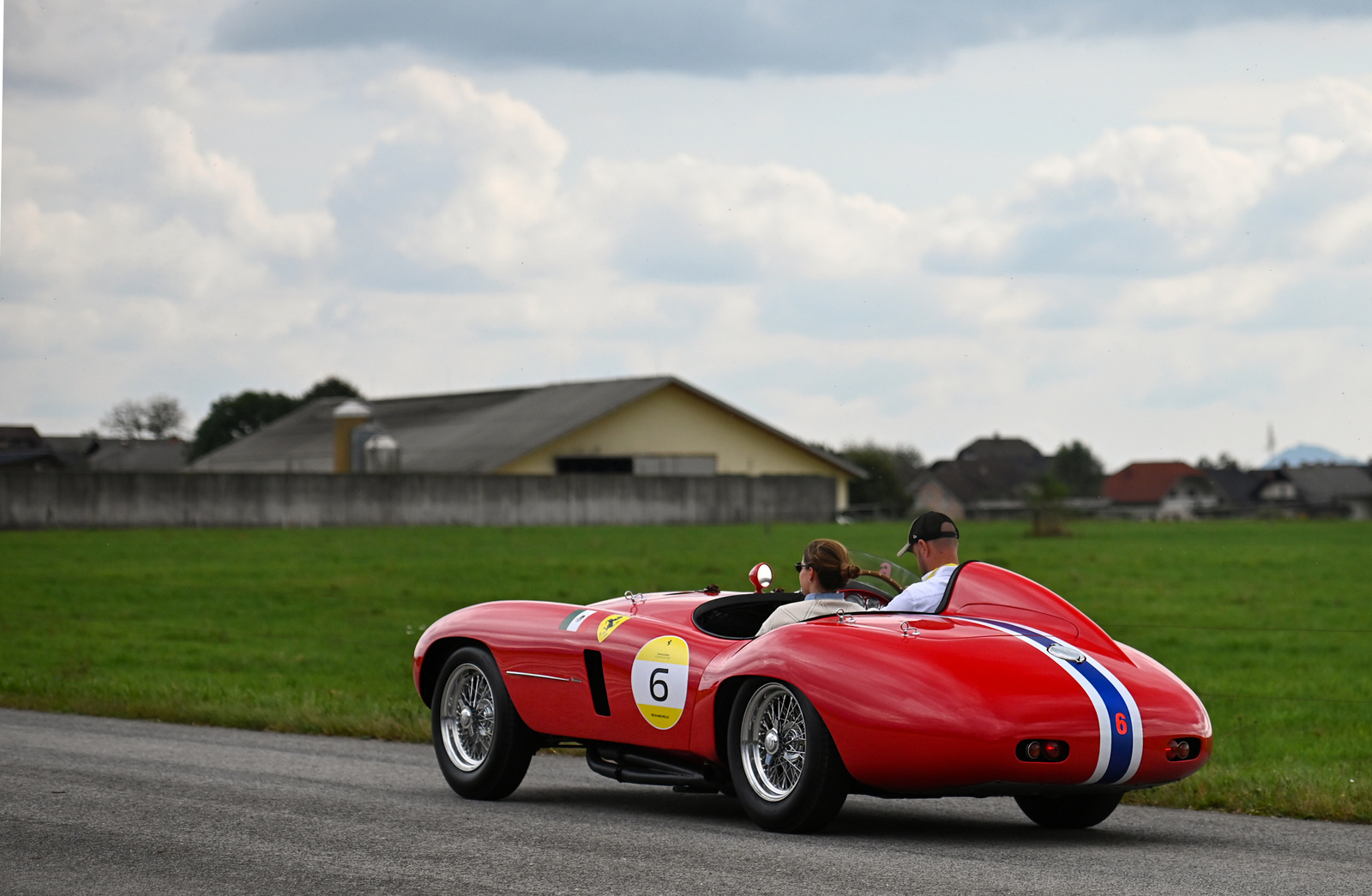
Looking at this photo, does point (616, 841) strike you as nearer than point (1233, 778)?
Yes

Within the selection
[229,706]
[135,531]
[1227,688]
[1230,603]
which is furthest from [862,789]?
[135,531]

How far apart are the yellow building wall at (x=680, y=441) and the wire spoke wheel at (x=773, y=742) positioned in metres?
57.6

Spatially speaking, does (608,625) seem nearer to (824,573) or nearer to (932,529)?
(824,573)

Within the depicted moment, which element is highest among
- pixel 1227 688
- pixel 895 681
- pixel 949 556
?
pixel 949 556

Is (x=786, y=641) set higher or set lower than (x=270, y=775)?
higher

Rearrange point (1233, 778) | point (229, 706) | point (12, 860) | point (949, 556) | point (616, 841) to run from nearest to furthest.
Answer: point (12, 860) < point (616, 841) < point (949, 556) < point (1233, 778) < point (229, 706)

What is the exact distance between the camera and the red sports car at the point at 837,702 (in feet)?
23.0

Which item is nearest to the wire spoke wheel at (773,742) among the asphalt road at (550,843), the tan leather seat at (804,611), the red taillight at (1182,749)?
the asphalt road at (550,843)

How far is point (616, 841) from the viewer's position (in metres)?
7.24

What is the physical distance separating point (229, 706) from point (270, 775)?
15.7 ft

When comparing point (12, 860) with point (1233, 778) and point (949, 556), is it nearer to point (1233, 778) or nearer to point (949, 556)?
point (949, 556)

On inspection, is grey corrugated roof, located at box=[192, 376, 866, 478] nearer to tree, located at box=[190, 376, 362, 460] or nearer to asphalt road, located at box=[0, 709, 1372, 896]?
tree, located at box=[190, 376, 362, 460]

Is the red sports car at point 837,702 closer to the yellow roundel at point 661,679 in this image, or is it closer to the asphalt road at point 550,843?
the yellow roundel at point 661,679

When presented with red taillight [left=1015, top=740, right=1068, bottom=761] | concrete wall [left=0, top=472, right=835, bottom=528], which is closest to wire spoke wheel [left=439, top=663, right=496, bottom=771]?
red taillight [left=1015, top=740, right=1068, bottom=761]
